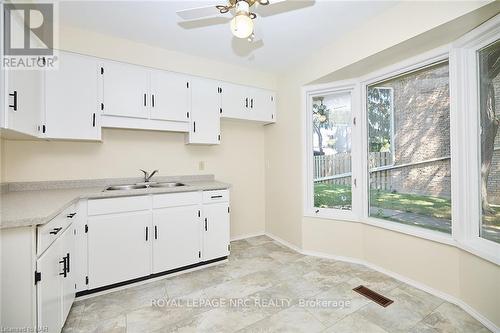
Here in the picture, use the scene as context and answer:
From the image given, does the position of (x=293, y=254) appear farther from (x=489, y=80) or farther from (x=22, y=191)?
(x=22, y=191)

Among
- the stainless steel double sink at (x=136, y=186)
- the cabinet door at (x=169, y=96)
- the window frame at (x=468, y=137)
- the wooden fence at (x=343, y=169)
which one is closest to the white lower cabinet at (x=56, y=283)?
the stainless steel double sink at (x=136, y=186)

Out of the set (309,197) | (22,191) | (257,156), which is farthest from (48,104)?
(309,197)

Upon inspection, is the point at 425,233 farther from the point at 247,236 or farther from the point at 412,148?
the point at 247,236

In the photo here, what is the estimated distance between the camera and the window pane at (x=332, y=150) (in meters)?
2.88

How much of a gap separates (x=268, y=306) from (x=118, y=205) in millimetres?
1619

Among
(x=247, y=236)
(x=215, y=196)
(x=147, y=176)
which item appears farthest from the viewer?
(x=247, y=236)

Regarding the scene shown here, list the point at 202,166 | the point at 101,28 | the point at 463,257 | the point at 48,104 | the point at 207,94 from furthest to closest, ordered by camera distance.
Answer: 1. the point at 202,166
2. the point at 207,94
3. the point at 101,28
4. the point at 48,104
5. the point at 463,257

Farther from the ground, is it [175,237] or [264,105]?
[264,105]

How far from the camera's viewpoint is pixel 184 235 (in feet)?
8.03

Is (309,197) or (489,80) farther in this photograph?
(309,197)

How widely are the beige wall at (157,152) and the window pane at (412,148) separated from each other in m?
1.64

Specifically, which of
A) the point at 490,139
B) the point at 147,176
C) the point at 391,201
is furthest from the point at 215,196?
the point at 490,139

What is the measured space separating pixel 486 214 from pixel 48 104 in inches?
152

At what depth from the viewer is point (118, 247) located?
2127mm
